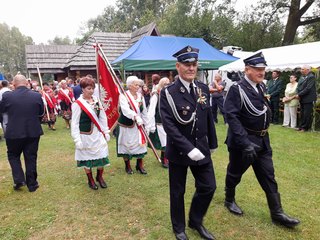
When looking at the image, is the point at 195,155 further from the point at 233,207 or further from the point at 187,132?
the point at 233,207

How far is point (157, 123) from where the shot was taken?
230 inches

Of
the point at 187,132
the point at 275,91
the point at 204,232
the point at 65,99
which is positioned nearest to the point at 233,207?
the point at 204,232

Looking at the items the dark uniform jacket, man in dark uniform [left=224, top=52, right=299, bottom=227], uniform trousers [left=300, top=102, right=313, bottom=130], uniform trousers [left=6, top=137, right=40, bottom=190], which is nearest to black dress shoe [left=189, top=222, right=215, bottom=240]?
man in dark uniform [left=224, top=52, right=299, bottom=227]

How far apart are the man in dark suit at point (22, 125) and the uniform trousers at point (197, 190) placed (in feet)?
9.37

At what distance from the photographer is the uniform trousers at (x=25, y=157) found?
478cm

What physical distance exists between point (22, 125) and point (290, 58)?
9.63 meters

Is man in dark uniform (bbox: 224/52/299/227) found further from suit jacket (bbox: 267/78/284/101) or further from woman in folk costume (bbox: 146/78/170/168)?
suit jacket (bbox: 267/78/284/101)

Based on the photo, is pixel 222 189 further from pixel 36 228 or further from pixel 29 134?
pixel 29 134

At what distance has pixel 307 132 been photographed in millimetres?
8977

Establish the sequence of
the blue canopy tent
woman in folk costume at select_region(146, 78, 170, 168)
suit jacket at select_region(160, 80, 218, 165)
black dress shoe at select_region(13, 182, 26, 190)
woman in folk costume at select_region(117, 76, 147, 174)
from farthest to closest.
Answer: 1. the blue canopy tent
2. woman in folk costume at select_region(146, 78, 170, 168)
3. woman in folk costume at select_region(117, 76, 147, 174)
4. black dress shoe at select_region(13, 182, 26, 190)
5. suit jacket at select_region(160, 80, 218, 165)

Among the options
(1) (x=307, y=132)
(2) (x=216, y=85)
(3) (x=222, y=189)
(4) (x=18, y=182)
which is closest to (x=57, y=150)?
(4) (x=18, y=182)

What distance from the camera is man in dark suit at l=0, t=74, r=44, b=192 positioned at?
4656 millimetres

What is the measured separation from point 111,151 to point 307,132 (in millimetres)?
6245

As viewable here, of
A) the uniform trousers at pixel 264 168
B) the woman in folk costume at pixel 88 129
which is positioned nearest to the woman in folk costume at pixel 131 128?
the woman in folk costume at pixel 88 129
